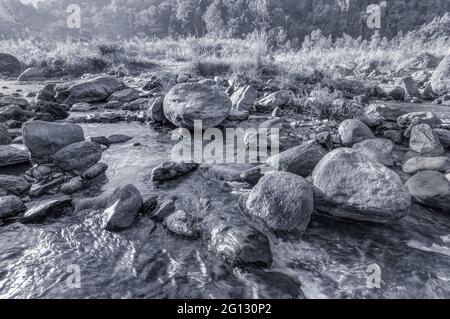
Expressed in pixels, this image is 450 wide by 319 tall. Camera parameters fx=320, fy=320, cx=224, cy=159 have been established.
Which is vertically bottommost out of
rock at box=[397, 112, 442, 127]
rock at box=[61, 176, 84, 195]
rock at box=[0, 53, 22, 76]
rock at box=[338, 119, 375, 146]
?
rock at box=[61, 176, 84, 195]

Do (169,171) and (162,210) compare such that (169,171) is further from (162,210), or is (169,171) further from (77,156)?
(77,156)

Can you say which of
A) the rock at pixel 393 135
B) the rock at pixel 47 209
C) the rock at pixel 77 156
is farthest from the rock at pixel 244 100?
the rock at pixel 47 209

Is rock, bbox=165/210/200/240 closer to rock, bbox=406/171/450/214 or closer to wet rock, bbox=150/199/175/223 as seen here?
wet rock, bbox=150/199/175/223

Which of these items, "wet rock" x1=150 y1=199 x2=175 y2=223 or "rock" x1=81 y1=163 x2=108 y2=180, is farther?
"rock" x1=81 y1=163 x2=108 y2=180

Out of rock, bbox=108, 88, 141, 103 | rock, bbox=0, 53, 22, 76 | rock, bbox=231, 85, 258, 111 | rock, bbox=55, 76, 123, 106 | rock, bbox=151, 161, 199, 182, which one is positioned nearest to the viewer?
rock, bbox=151, 161, 199, 182

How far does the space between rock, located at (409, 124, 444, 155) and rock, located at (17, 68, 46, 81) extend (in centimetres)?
1042

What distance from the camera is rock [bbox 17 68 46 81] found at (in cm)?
985

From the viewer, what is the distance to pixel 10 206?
9.91ft

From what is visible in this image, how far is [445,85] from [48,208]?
874cm

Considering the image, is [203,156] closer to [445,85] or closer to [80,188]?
[80,188]

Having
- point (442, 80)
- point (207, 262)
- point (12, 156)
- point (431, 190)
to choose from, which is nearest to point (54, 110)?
point (12, 156)

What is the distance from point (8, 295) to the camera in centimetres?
219

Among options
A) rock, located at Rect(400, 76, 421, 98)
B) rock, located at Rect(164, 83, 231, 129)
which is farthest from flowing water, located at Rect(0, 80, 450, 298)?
rock, located at Rect(400, 76, 421, 98)
